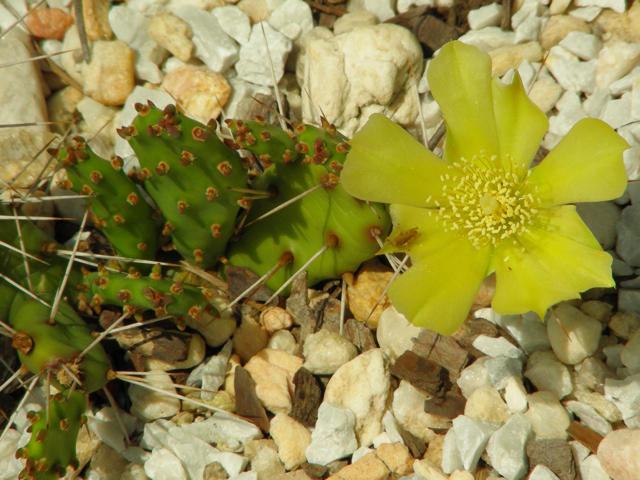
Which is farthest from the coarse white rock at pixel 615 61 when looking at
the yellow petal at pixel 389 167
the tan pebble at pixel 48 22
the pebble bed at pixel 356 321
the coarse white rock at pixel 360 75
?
the tan pebble at pixel 48 22

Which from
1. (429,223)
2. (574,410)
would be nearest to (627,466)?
(574,410)

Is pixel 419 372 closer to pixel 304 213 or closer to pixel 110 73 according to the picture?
pixel 304 213

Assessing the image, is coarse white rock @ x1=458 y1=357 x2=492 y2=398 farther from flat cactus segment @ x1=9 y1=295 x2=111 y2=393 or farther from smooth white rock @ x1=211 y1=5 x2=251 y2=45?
smooth white rock @ x1=211 y1=5 x2=251 y2=45

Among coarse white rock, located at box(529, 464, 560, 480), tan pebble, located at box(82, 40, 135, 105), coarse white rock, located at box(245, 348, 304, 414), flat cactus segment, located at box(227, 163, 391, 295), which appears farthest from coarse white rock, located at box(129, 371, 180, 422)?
tan pebble, located at box(82, 40, 135, 105)

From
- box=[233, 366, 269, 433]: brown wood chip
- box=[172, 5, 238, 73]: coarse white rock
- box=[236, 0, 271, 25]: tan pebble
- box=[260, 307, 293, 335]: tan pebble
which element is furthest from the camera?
box=[236, 0, 271, 25]: tan pebble

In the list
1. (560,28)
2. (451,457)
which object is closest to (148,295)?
(451,457)
